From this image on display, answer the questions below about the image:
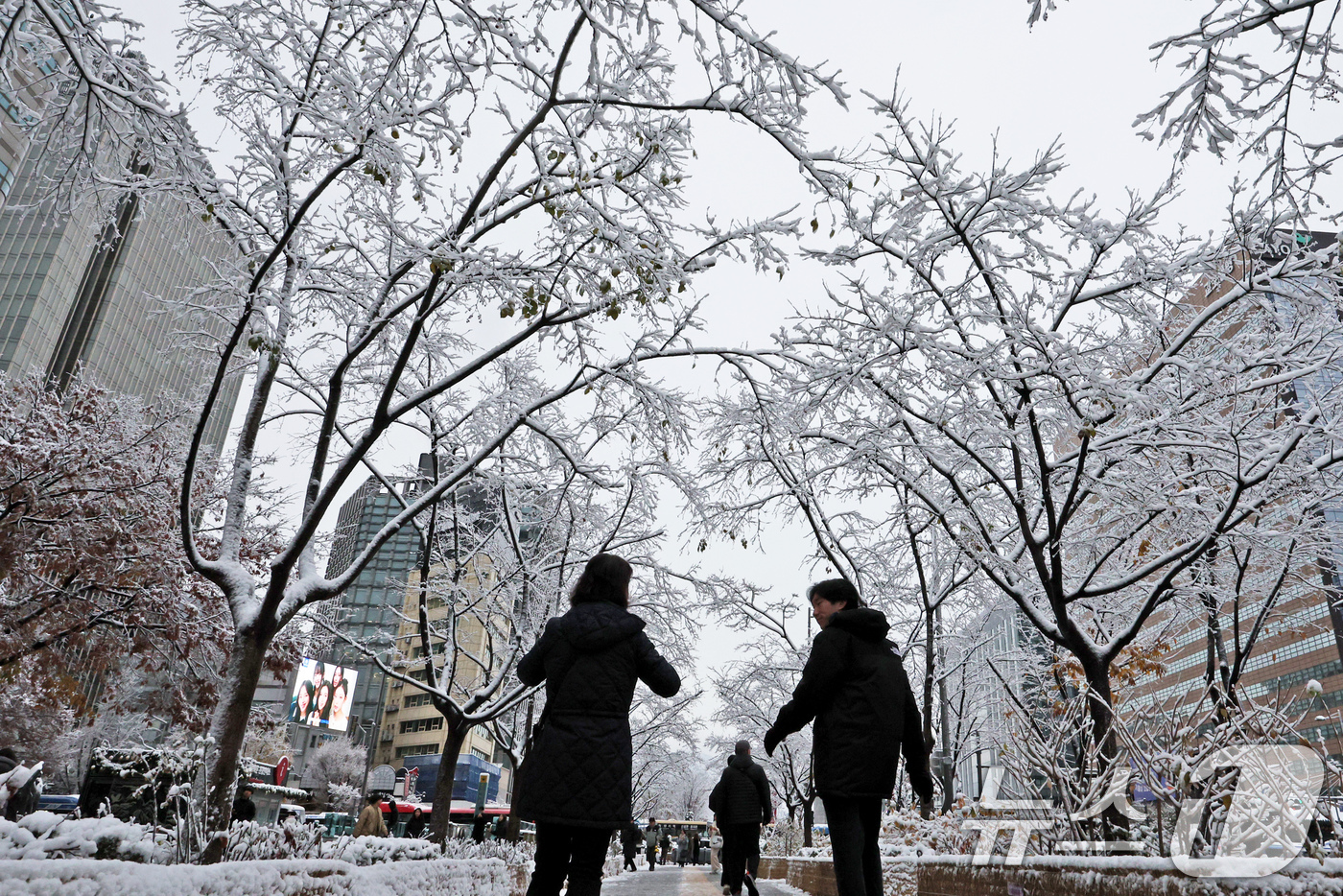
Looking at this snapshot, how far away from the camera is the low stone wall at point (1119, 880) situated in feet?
8.99

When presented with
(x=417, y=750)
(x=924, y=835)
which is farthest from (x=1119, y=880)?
(x=417, y=750)

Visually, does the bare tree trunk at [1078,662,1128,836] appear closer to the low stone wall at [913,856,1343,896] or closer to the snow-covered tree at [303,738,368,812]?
the low stone wall at [913,856,1343,896]

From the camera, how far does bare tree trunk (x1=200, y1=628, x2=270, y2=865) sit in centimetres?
606

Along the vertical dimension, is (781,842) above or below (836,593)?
below

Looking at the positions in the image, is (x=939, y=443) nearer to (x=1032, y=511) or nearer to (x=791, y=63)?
(x=1032, y=511)

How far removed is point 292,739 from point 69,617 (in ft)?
218

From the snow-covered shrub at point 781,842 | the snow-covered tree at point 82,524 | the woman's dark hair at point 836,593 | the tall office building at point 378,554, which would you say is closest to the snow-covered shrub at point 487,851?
the tall office building at point 378,554

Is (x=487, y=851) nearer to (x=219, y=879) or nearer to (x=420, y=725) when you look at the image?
(x=219, y=879)

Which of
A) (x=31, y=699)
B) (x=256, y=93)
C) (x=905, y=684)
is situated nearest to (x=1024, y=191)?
(x=905, y=684)

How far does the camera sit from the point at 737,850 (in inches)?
335

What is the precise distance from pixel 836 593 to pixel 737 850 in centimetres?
544

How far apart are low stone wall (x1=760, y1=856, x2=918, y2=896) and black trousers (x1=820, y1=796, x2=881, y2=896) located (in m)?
1.93

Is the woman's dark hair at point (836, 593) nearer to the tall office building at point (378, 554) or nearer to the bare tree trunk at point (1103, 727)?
the bare tree trunk at point (1103, 727)

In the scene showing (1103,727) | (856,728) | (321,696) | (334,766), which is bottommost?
(856,728)
